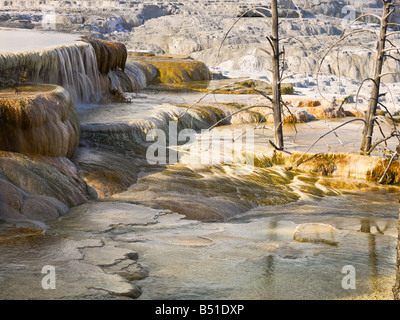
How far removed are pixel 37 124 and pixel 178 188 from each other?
77.3 inches

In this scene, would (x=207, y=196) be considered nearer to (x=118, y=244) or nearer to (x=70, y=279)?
(x=118, y=244)

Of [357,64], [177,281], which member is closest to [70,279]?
[177,281]

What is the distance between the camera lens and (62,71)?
→ 1242 centimetres

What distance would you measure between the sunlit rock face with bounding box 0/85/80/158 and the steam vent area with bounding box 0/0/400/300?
0.02 meters

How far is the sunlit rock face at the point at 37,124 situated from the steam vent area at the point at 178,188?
2 centimetres

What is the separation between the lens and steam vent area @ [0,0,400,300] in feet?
15.7

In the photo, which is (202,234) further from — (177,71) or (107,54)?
(177,71)

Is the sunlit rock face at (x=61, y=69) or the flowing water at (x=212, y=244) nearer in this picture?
the flowing water at (x=212, y=244)

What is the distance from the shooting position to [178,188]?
332 inches

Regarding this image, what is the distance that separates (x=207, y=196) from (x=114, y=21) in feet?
78.5

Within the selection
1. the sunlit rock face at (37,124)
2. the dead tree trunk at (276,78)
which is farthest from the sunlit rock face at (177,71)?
the sunlit rock face at (37,124)

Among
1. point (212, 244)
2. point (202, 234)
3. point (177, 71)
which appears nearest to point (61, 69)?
point (202, 234)

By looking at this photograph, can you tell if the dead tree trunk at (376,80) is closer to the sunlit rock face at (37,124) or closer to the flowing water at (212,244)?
the flowing water at (212,244)

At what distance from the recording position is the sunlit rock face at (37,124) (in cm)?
760
